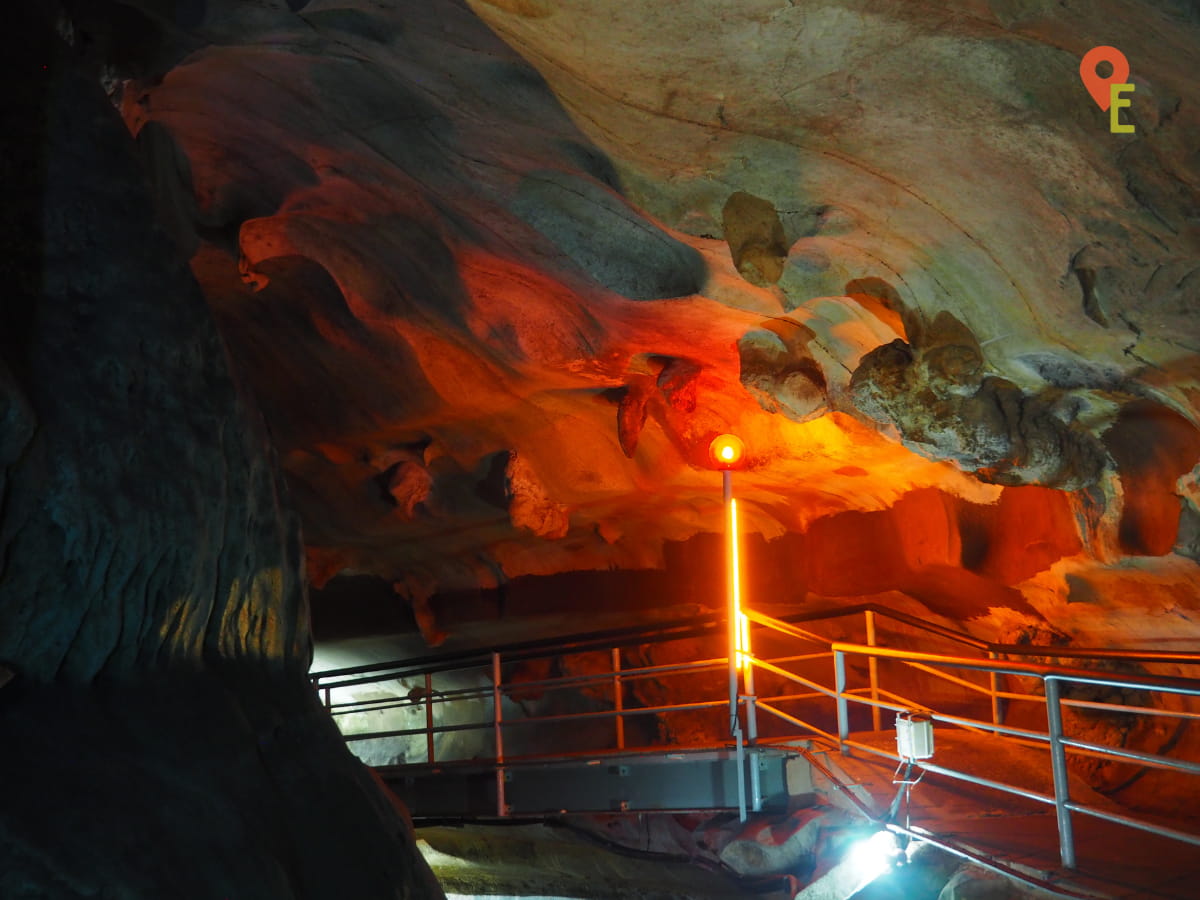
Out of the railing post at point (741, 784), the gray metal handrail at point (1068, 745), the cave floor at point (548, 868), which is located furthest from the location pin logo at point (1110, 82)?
the cave floor at point (548, 868)

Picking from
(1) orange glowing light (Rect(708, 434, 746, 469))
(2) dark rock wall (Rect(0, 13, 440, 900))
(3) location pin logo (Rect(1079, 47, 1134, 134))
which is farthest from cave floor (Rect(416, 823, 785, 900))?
(3) location pin logo (Rect(1079, 47, 1134, 134))

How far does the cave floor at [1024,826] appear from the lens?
3.82 m

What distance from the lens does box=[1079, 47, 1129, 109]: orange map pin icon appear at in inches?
147

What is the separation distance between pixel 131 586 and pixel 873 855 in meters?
3.48

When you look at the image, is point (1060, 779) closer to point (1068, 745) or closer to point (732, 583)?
point (1068, 745)

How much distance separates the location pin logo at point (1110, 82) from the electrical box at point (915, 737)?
2562 mm

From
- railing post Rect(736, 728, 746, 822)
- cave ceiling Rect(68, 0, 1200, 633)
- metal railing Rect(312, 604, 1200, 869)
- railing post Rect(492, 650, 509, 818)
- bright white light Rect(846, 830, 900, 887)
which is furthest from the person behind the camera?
railing post Rect(492, 650, 509, 818)

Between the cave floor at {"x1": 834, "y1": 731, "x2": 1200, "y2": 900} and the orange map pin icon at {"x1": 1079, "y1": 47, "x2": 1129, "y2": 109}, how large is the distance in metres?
2.93

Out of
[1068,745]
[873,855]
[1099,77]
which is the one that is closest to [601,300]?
[1099,77]

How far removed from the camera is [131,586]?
3.82 m

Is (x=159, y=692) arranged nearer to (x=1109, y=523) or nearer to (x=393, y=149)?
(x=393, y=149)

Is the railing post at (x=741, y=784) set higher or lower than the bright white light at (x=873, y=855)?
higher

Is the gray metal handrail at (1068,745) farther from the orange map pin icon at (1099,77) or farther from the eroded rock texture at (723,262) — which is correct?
the orange map pin icon at (1099,77)

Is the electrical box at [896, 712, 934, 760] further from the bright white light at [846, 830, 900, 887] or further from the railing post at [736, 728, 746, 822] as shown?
the railing post at [736, 728, 746, 822]
